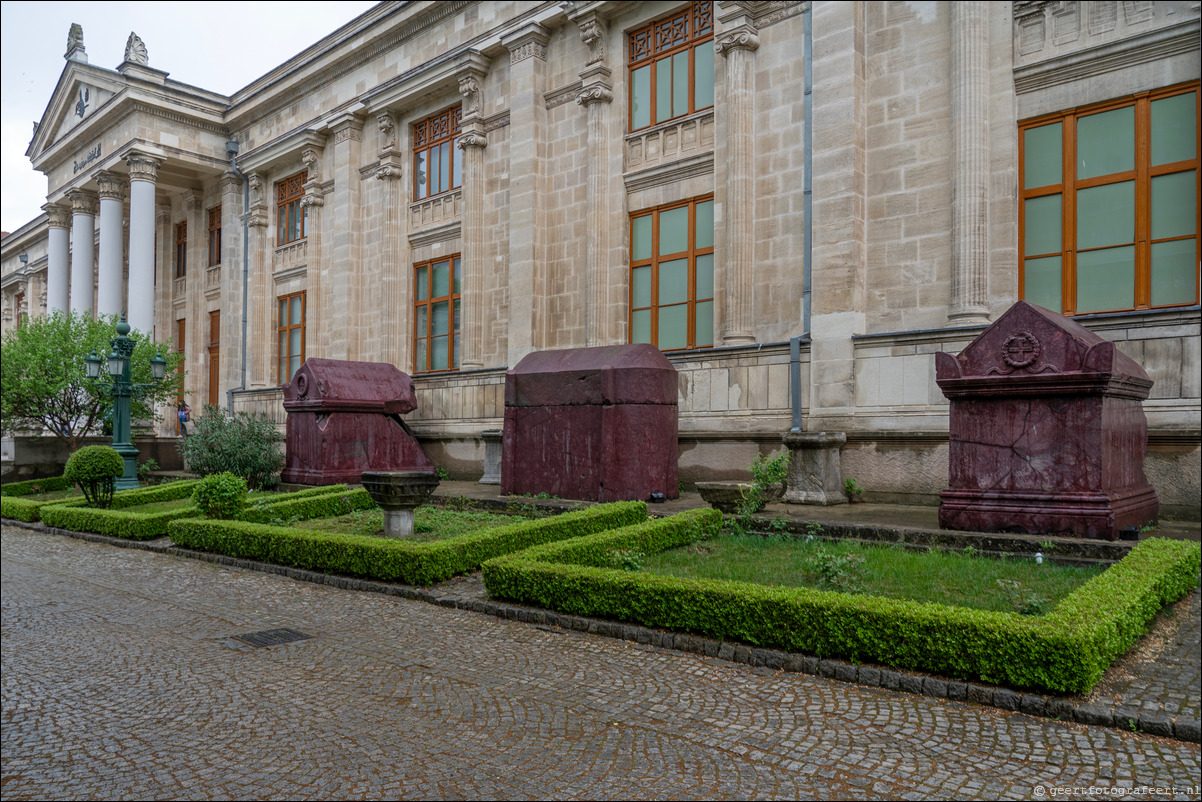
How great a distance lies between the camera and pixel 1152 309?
1042 centimetres

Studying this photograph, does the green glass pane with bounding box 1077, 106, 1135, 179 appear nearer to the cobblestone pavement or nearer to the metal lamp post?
the cobblestone pavement

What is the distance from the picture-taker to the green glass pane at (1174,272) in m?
10.5

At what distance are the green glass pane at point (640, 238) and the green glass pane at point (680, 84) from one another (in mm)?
2137

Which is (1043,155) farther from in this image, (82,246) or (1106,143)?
(82,246)

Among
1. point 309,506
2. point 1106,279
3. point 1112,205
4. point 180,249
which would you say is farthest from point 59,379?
point 1112,205

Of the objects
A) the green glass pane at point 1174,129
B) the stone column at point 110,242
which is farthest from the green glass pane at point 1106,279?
the stone column at point 110,242

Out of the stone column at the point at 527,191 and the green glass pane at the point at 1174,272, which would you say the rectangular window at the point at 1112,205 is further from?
the stone column at the point at 527,191

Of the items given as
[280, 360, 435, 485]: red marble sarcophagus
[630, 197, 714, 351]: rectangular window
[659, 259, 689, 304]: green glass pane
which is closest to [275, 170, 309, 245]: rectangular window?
[280, 360, 435, 485]: red marble sarcophagus

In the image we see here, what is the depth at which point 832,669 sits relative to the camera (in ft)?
18.1

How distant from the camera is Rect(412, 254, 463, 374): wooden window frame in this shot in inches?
813

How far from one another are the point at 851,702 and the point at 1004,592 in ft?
7.82

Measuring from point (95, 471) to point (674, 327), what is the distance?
1137 cm

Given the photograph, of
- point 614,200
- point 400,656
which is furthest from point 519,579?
point 614,200

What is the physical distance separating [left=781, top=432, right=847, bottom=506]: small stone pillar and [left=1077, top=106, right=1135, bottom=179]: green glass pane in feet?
16.6
